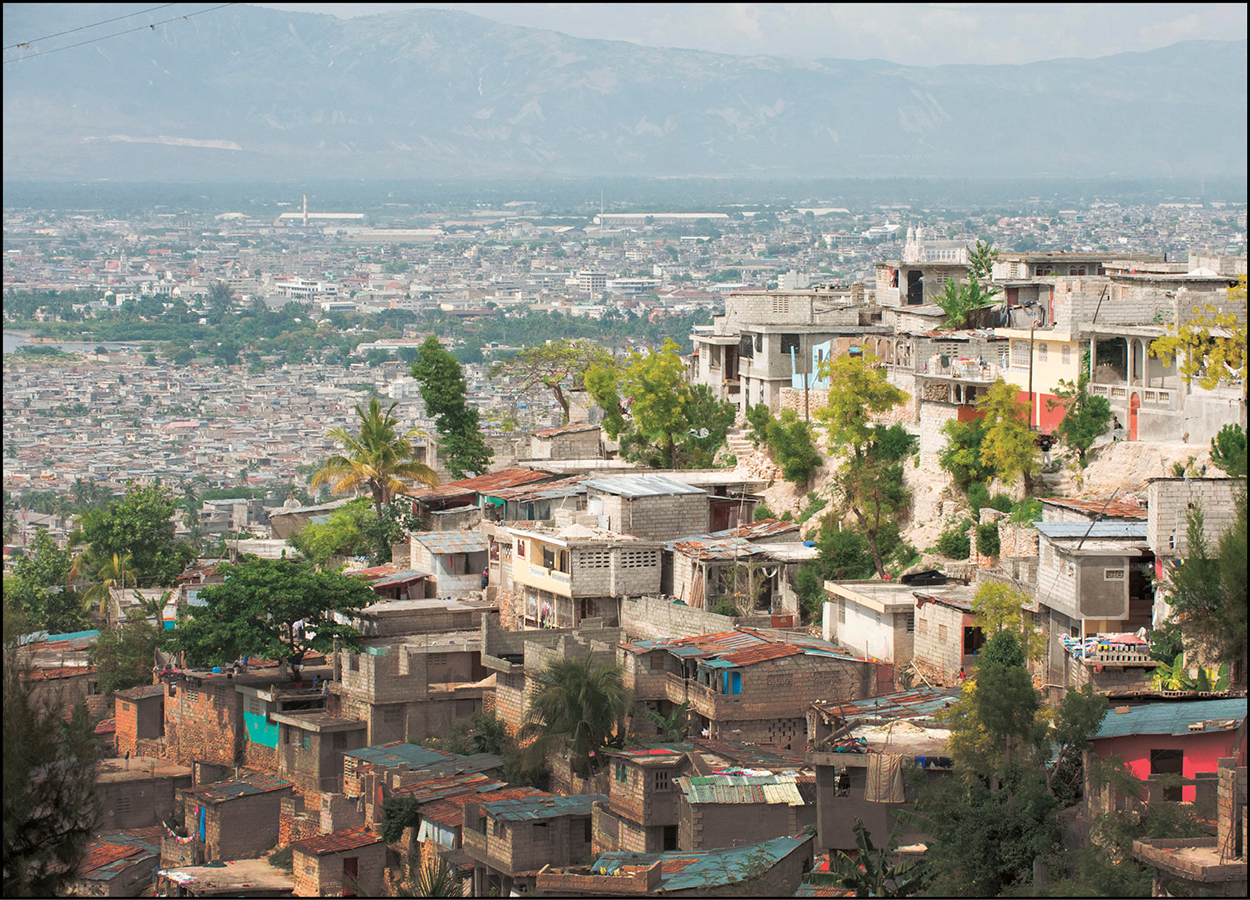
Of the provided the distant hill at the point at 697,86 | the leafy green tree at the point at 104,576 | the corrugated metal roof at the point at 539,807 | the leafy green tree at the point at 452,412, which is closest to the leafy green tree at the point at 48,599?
the leafy green tree at the point at 104,576

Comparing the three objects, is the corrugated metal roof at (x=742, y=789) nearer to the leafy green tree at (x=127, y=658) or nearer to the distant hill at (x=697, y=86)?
the leafy green tree at (x=127, y=658)

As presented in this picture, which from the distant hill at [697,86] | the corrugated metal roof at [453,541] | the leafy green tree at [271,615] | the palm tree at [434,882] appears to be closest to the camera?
the palm tree at [434,882]

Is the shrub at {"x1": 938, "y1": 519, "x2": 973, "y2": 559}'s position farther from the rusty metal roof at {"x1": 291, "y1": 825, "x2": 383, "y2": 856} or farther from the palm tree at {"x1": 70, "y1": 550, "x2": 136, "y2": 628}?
the palm tree at {"x1": 70, "y1": 550, "x2": 136, "y2": 628}

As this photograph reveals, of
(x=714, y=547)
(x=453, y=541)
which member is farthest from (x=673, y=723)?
(x=453, y=541)

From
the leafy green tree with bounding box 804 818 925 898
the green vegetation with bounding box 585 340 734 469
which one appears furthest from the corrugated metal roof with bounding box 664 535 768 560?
the leafy green tree with bounding box 804 818 925 898

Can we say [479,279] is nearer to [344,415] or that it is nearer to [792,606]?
[344,415]

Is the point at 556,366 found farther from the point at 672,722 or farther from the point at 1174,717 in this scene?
the point at 1174,717
